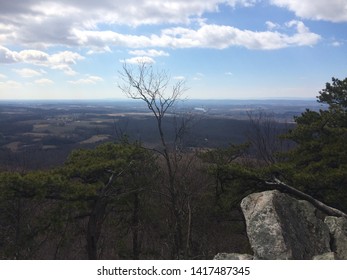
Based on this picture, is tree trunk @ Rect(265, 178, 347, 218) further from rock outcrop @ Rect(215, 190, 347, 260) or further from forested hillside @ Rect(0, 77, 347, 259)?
rock outcrop @ Rect(215, 190, 347, 260)

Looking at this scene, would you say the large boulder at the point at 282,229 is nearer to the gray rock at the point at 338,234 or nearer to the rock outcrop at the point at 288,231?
the rock outcrop at the point at 288,231

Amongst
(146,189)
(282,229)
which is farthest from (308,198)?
(146,189)

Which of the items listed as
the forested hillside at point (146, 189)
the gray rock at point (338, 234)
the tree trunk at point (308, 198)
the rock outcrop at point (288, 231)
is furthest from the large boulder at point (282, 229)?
the forested hillside at point (146, 189)

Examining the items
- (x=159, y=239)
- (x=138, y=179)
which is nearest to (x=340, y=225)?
(x=138, y=179)

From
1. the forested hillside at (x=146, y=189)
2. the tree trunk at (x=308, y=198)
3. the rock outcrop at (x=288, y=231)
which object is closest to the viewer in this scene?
the rock outcrop at (x=288, y=231)

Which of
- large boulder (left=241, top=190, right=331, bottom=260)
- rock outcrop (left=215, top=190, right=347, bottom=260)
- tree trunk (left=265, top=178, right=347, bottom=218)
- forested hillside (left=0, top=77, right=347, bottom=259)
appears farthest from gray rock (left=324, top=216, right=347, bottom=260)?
forested hillside (left=0, top=77, right=347, bottom=259)

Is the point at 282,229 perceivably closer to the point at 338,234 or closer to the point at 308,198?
the point at 338,234

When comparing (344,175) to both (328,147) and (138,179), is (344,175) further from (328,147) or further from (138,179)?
(138,179)
